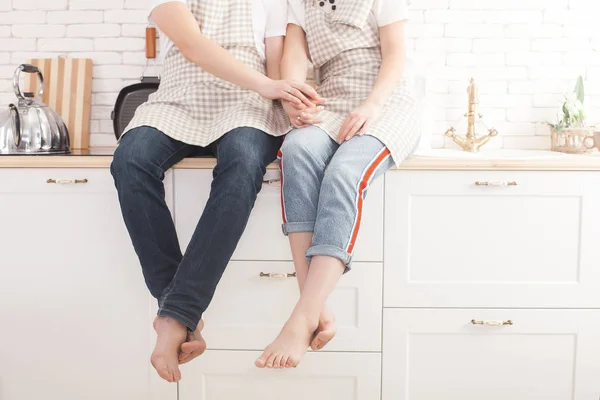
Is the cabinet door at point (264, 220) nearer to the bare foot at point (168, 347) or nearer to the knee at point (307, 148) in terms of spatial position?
the knee at point (307, 148)

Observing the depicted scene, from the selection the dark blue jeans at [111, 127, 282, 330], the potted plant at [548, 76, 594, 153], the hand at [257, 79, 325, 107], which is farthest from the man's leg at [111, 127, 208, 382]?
the potted plant at [548, 76, 594, 153]

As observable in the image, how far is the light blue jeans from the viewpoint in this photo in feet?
4.52

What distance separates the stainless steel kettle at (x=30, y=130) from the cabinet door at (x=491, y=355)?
1272 mm

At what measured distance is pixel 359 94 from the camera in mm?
1859

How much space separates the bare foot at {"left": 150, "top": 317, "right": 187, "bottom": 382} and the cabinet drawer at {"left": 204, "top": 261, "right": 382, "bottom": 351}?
48 cm

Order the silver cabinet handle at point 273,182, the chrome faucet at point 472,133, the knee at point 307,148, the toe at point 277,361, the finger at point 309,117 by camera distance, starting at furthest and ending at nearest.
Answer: the chrome faucet at point 472,133 < the silver cabinet handle at point 273,182 < the finger at point 309,117 < the knee at point 307,148 < the toe at point 277,361

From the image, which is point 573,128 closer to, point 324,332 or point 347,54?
point 347,54

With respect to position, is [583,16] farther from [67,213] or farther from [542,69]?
[67,213]

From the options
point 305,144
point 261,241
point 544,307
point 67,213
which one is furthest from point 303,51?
point 544,307

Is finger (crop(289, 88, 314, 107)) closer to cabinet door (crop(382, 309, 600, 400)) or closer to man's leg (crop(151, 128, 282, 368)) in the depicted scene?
man's leg (crop(151, 128, 282, 368))

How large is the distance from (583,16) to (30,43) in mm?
2205

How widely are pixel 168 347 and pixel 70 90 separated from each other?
1437mm

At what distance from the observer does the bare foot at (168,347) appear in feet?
4.44

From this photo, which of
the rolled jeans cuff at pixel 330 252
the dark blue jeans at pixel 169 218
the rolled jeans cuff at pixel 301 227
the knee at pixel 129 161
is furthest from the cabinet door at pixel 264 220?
the rolled jeans cuff at pixel 330 252
